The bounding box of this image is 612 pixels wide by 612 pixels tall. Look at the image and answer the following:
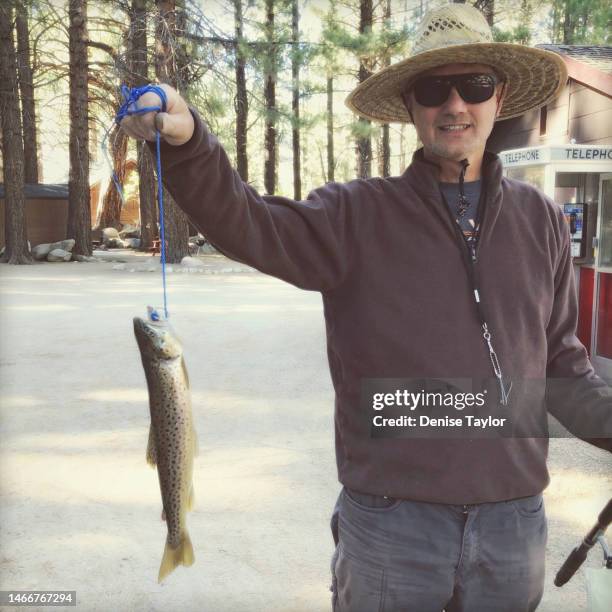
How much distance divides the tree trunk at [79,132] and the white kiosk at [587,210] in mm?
15937

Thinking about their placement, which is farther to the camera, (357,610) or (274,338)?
(274,338)

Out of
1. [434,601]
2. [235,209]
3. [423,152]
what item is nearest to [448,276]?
[423,152]

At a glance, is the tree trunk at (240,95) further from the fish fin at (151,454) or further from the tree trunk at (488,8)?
the fish fin at (151,454)

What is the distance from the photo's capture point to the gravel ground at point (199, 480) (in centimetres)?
351

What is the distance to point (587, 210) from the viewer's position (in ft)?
27.9

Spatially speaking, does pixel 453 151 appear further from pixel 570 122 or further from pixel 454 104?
pixel 570 122

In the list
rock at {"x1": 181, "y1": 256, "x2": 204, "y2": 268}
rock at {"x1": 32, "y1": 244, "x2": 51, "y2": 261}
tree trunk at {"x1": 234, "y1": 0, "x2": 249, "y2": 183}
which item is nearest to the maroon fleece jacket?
tree trunk at {"x1": 234, "y1": 0, "x2": 249, "y2": 183}

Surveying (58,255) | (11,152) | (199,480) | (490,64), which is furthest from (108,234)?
(490,64)

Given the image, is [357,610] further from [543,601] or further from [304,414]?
[304,414]

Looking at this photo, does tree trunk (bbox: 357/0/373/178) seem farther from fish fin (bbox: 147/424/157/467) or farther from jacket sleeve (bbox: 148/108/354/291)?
fish fin (bbox: 147/424/157/467)

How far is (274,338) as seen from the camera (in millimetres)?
9742

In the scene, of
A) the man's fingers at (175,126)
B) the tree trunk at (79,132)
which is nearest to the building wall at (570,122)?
the man's fingers at (175,126)

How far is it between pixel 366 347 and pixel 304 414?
4364mm

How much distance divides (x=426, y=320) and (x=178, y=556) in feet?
3.07
